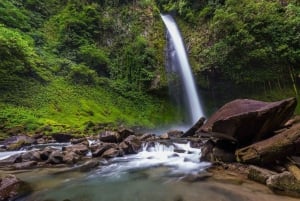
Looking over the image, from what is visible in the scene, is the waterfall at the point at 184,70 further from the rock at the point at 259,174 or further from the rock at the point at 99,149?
the rock at the point at 259,174

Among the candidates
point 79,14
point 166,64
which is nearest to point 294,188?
point 166,64

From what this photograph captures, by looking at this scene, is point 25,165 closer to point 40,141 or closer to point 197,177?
point 40,141

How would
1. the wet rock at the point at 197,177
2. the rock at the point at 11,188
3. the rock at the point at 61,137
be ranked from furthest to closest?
the rock at the point at 61,137 < the wet rock at the point at 197,177 < the rock at the point at 11,188

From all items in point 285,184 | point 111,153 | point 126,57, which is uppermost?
point 126,57

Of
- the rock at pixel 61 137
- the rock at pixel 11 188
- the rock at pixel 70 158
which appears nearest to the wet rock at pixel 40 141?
the rock at pixel 61 137

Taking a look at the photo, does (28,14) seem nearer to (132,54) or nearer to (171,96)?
(132,54)

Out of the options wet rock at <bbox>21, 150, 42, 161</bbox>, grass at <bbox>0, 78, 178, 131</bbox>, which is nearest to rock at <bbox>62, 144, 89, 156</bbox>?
wet rock at <bbox>21, 150, 42, 161</bbox>

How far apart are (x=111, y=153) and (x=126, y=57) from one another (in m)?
15.8

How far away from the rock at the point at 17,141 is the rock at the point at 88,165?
4.98 meters

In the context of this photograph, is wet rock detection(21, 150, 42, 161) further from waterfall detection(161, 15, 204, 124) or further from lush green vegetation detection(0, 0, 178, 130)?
waterfall detection(161, 15, 204, 124)

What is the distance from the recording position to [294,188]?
540cm

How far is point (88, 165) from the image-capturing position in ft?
28.6

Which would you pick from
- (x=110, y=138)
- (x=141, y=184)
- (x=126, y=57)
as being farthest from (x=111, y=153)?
(x=126, y=57)

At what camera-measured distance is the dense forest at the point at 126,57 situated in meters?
18.6
